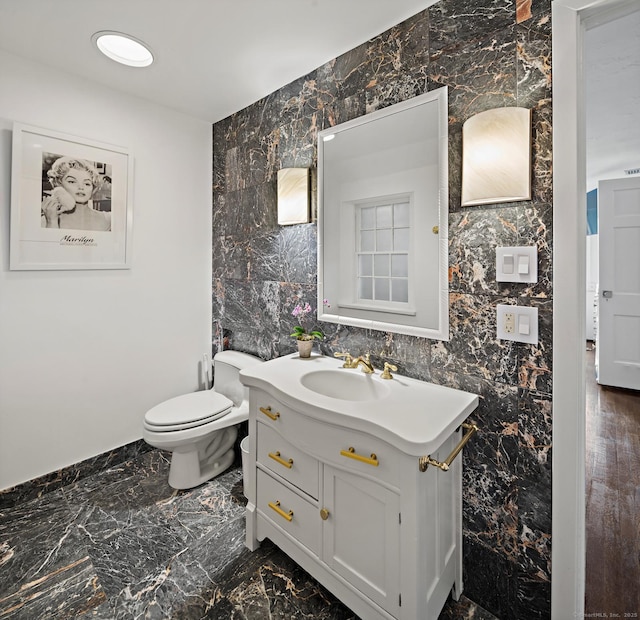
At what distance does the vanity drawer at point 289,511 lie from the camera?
1.43m

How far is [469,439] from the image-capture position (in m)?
1.44

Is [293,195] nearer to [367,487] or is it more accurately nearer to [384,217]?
[384,217]

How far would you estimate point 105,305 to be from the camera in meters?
2.31

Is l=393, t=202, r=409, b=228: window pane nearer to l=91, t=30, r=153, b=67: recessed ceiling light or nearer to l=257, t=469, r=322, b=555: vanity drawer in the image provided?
l=257, t=469, r=322, b=555: vanity drawer

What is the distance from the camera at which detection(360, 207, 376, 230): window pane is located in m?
1.77

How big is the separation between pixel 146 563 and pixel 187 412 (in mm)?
739

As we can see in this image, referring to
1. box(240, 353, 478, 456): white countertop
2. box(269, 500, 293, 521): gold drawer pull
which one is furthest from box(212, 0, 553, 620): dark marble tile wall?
box(269, 500, 293, 521): gold drawer pull

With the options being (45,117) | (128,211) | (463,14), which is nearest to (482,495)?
(463,14)

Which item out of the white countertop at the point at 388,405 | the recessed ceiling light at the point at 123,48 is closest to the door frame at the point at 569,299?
the white countertop at the point at 388,405

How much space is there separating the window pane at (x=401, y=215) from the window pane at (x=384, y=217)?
0.09 ft

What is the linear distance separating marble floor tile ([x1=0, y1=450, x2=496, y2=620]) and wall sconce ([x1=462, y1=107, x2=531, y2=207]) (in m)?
1.61

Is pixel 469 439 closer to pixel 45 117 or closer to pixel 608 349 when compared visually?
pixel 45 117

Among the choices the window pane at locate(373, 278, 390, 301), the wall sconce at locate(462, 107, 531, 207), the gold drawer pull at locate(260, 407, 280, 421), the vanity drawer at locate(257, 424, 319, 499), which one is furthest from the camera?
the window pane at locate(373, 278, 390, 301)

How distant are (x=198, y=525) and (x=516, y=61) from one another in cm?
248
